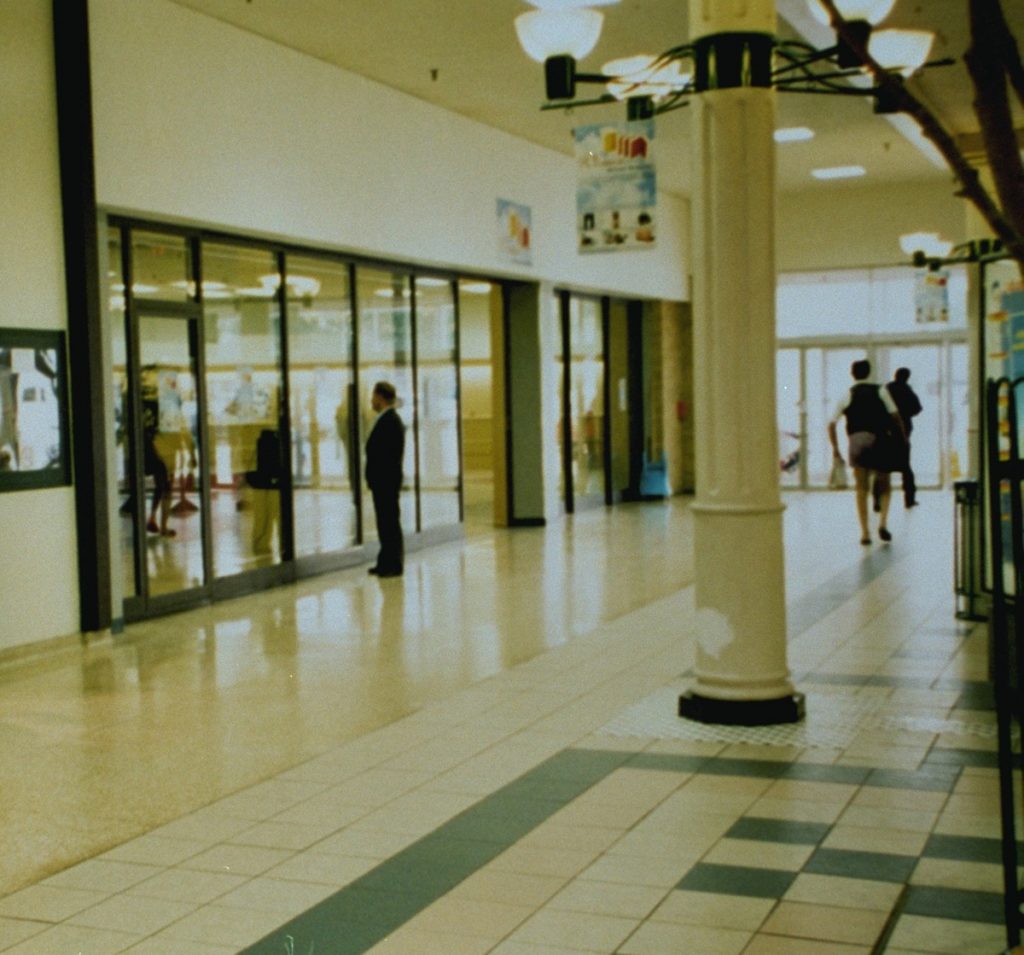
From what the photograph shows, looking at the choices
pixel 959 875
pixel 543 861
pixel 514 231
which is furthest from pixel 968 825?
pixel 514 231

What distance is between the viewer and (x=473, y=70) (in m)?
12.4

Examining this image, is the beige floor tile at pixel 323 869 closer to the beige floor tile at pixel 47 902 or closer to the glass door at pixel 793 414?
the beige floor tile at pixel 47 902

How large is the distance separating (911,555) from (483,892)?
9.34 meters

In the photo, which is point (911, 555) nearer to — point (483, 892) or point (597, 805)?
point (597, 805)

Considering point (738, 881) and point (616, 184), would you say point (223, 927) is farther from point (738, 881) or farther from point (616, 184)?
point (616, 184)

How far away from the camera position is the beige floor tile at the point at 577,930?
12.6 ft

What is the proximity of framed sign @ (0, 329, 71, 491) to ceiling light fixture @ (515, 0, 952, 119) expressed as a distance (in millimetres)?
3616

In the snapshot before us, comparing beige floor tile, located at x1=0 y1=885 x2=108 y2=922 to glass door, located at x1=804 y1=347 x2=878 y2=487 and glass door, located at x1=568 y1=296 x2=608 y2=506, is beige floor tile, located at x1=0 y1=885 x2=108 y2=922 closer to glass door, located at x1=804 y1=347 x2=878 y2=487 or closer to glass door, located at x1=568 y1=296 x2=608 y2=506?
glass door, located at x1=568 y1=296 x2=608 y2=506

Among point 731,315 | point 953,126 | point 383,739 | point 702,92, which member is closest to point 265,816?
point 383,739

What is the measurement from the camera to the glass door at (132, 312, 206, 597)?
10.1 m

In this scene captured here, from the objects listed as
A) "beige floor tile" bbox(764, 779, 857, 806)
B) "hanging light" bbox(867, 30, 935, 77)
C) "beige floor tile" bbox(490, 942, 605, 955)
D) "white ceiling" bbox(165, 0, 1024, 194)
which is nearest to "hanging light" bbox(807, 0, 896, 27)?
"hanging light" bbox(867, 30, 935, 77)

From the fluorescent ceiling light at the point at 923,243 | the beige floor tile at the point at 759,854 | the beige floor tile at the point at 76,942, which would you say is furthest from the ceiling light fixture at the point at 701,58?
the fluorescent ceiling light at the point at 923,243

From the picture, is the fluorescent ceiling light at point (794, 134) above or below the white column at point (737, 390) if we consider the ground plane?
above

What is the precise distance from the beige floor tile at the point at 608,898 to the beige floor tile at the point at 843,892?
15.8 inches
